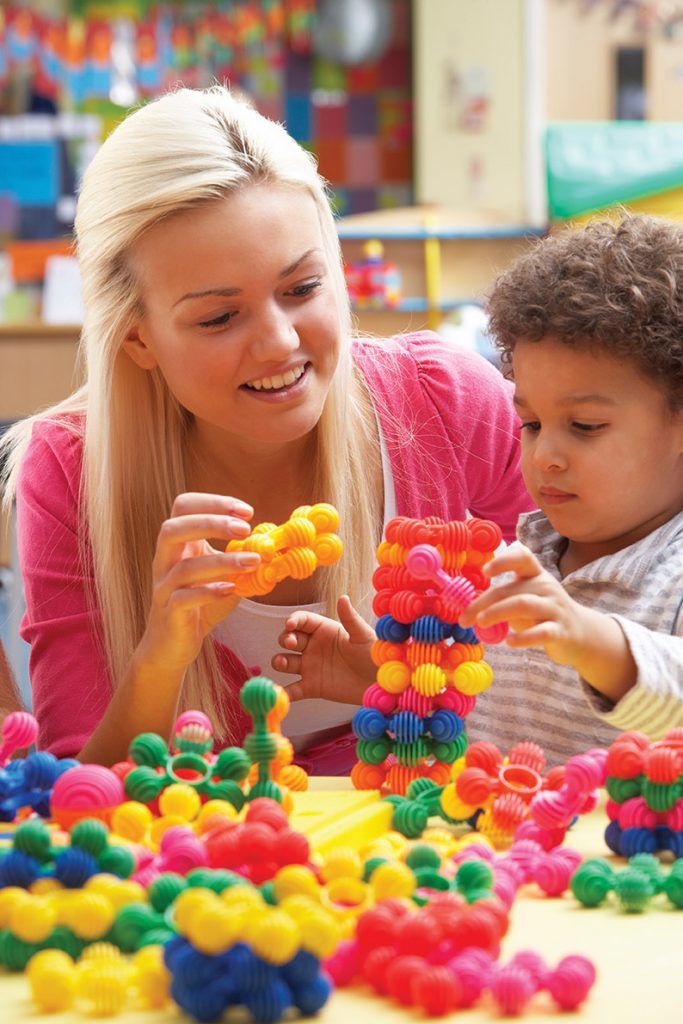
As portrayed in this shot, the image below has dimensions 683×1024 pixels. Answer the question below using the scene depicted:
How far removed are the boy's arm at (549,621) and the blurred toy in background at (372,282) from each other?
9.93 feet

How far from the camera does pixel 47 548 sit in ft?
4.43

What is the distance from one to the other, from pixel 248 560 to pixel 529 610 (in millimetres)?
216

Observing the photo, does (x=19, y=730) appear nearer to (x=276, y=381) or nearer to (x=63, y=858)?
(x=63, y=858)

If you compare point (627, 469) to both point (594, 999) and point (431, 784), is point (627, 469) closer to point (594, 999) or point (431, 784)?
point (431, 784)

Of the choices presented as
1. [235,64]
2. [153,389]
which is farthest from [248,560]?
[235,64]

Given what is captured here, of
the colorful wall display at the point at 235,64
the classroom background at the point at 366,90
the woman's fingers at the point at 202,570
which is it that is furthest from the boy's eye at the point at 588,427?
the colorful wall display at the point at 235,64

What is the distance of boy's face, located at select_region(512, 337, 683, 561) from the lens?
3.63 feet

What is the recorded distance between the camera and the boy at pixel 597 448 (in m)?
1.11

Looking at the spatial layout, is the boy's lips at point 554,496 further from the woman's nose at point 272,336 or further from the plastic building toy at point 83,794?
the plastic building toy at point 83,794

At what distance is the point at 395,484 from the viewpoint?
1.41 meters

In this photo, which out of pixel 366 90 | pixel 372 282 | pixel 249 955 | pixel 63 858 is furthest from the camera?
pixel 366 90

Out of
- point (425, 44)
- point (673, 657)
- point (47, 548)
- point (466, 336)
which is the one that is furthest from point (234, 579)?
point (425, 44)

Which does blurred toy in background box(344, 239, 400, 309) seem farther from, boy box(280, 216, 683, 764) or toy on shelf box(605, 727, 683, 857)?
toy on shelf box(605, 727, 683, 857)

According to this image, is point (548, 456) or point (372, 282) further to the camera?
point (372, 282)
